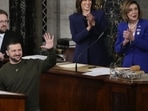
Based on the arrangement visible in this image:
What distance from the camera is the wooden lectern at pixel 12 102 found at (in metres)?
4.79

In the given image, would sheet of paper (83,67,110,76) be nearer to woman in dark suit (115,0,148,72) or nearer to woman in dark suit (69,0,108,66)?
woman in dark suit (115,0,148,72)

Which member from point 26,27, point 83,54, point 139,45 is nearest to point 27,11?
point 26,27

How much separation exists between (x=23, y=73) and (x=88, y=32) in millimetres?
1358

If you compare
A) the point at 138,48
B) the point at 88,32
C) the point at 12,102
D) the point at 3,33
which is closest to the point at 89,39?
the point at 88,32

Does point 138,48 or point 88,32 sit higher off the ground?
point 88,32

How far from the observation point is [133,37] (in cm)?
611

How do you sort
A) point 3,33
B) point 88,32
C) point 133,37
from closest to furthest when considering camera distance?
point 133,37 < point 88,32 < point 3,33

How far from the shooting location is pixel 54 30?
10320 mm

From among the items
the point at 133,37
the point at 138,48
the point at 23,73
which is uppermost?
the point at 133,37

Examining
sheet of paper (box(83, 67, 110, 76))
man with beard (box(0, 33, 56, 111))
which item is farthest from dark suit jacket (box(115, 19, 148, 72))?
man with beard (box(0, 33, 56, 111))

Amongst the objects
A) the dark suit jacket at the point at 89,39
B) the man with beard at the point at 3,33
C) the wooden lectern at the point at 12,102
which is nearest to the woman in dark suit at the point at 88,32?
the dark suit jacket at the point at 89,39

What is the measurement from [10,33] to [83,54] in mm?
1219

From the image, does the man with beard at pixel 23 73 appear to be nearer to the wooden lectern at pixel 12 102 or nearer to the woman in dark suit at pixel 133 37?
the wooden lectern at pixel 12 102

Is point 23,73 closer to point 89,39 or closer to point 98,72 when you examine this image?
point 98,72
